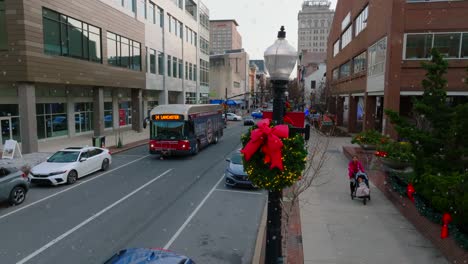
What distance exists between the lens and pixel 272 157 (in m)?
4.71

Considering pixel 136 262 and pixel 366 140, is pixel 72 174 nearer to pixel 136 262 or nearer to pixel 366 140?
pixel 136 262

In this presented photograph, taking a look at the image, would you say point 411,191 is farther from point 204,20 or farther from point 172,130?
point 204,20

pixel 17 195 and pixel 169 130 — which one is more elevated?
pixel 169 130

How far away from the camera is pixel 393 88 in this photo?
2170cm

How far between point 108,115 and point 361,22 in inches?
1081

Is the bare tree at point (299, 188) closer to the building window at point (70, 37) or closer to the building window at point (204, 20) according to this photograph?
the building window at point (70, 37)

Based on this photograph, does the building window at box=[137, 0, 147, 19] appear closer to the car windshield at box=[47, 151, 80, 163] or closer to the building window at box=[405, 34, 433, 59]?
the car windshield at box=[47, 151, 80, 163]

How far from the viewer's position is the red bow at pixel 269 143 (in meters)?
4.66

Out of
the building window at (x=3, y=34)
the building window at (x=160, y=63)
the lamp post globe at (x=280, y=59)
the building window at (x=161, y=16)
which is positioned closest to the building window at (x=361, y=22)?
the building window at (x=161, y=16)

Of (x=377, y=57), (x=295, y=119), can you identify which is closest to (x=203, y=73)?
(x=377, y=57)

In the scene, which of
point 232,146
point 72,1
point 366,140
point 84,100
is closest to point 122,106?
point 84,100

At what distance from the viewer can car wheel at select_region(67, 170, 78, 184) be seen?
46.9ft

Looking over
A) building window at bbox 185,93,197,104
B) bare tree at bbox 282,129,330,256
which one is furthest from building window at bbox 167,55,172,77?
bare tree at bbox 282,129,330,256

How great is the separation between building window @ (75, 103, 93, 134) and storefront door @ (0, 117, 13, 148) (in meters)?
7.40
